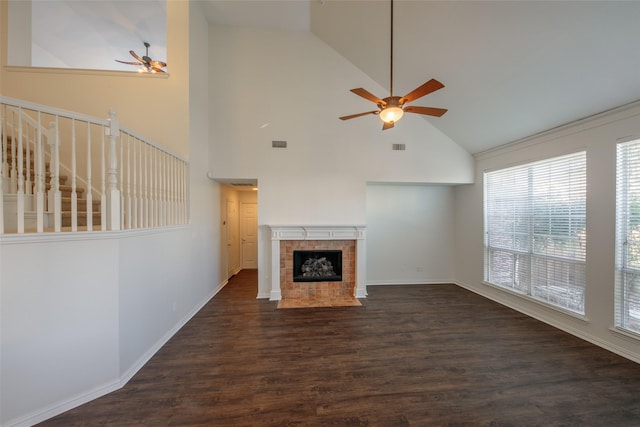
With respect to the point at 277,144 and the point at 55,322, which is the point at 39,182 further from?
the point at 277,144

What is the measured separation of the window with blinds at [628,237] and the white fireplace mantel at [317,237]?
10.7ft

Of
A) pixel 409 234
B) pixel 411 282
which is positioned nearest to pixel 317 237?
pixel 409 234

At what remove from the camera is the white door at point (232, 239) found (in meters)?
5.83

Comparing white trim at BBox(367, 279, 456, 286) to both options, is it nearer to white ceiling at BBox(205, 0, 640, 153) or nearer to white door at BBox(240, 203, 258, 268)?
white ceiling at BBox(205, 0, 640, 153)

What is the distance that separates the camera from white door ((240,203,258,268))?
6.89m

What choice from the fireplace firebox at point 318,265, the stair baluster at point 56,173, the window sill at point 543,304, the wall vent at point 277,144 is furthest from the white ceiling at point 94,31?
the window sill at point 543,304

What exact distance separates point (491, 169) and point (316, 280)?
402 cm

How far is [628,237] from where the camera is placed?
2.70 metres

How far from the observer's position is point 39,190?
1856 millimetres

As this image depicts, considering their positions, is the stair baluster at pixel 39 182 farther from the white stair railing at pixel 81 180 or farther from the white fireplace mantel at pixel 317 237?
the white fireplace mantel at pixel 317 237

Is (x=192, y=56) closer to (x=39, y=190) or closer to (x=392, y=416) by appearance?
(x=39, y=190)

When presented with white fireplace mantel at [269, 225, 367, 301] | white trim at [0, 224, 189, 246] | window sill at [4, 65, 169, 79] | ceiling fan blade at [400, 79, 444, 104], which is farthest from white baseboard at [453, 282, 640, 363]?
window sill at [4, 65, 169, 79]

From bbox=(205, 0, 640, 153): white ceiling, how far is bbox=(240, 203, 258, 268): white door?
386 centimetres

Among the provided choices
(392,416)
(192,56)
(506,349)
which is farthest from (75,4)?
(506,349)
